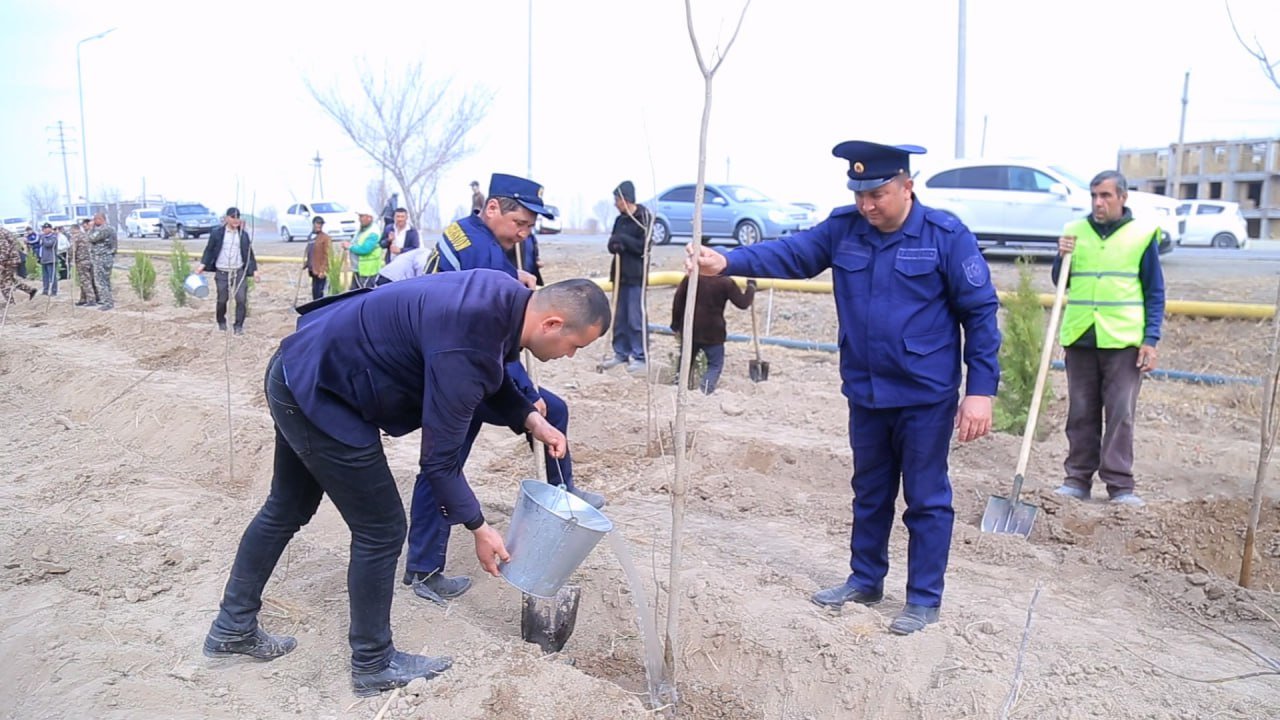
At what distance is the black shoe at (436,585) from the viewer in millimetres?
3846

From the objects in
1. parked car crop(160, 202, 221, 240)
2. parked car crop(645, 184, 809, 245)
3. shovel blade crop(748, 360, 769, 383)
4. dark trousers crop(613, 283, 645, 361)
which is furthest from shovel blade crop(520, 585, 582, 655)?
parked car crop(160, 202, 221, 240)

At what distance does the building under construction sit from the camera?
122 ft

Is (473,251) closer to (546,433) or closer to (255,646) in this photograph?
(546,433)

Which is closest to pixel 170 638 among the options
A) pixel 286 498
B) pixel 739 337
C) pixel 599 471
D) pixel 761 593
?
pixel 286 498

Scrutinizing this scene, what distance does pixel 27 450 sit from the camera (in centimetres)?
649

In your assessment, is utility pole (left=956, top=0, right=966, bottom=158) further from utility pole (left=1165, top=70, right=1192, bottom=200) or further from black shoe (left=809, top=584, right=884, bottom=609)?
utility pole (left=1165, top=70, right=1192, bottom=200)

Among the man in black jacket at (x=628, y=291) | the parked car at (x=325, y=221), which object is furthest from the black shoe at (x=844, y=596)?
the parked car at (x=325, y=221)

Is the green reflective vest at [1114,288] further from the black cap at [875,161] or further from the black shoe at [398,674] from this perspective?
the black shoe at [398,674]

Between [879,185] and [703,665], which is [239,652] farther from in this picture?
[879,185]

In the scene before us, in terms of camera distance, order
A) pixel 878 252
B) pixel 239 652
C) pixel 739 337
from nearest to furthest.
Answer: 1. pixel 239 652
2. pixel 878 252
3. pixel 739 337

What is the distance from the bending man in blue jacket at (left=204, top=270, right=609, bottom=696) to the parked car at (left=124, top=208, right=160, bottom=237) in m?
33.1

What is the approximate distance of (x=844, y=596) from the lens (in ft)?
12.4

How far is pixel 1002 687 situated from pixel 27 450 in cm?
620

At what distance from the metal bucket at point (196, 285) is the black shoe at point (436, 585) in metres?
11.8
